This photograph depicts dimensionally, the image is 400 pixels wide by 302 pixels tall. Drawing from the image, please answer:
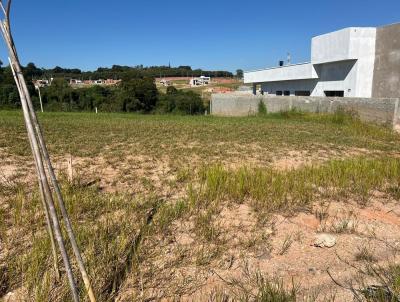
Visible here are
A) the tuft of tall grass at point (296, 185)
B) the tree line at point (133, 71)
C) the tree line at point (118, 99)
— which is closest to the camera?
the tuft of tall grass at point (296, 185)

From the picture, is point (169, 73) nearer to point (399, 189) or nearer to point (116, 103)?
point (116, 103)

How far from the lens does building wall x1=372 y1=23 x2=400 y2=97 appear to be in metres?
17.0

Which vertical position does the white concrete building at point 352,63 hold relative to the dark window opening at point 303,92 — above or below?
above

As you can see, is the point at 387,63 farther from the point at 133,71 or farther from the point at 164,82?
the point at 164,82

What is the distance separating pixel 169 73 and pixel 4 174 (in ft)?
269

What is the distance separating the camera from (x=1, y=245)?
292 centimetres

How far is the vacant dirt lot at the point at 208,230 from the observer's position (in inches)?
97.8

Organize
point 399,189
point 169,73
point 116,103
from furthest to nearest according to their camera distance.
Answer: point 169,73, point 116,103, point 399,189

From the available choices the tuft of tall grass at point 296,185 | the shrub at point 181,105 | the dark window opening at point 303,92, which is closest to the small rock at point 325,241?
the tuft of tall grass at point 296,185

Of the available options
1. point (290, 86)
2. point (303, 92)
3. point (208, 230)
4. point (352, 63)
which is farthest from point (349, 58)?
point (208, 230)

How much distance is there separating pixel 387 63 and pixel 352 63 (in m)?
1.95

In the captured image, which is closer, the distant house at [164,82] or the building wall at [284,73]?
the building wall at [284,73]

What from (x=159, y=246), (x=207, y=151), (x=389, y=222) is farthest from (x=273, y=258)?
(x=207, y=151)

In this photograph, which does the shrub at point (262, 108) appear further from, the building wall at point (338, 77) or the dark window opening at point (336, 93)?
the dark window opening at point (336, 93)
